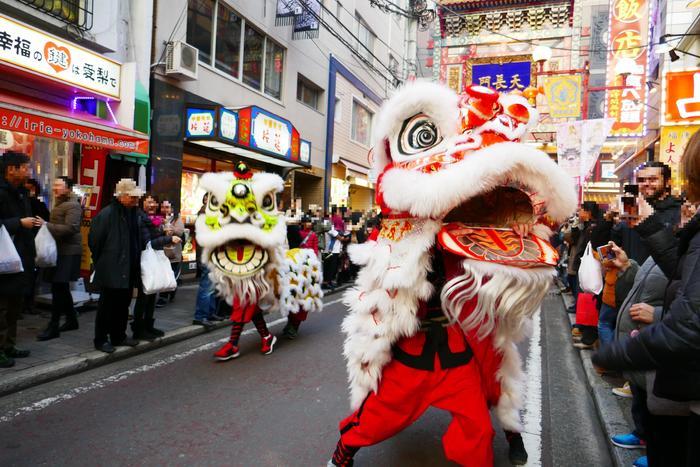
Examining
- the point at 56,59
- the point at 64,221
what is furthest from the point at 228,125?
the point at 64,221

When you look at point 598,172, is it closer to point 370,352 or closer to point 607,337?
point 607,337

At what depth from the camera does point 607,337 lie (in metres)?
4.80

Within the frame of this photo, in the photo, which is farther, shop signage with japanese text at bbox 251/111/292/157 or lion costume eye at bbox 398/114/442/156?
shop signage with japanese text at bbox 251/111/292/157

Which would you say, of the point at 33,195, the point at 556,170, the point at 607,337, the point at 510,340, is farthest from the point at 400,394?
the point at 33,195

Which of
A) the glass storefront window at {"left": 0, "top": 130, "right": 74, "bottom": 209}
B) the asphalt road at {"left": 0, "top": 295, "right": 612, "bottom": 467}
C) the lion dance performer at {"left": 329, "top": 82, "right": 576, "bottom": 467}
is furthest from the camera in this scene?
Answer: the glass storefront window at {"left": 0, "top": 130, "right": 74, "bottom": 209}

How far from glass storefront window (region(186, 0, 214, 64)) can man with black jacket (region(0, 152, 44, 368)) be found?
23.5 ft

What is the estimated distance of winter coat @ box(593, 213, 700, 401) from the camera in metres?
1.45

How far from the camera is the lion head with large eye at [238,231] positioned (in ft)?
15.1

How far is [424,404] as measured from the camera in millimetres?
2451

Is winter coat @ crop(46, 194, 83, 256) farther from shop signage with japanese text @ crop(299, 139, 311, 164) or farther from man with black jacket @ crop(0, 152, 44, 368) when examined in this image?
shop signage with japanese text @ crop(299, 139, 311, 164)

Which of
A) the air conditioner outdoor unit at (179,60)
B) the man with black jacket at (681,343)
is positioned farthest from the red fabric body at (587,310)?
the air conditioner outdoor unit at (179,60)

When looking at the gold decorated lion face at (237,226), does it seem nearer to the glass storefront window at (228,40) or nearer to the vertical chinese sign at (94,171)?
the vertical chinese sign at (94,171)

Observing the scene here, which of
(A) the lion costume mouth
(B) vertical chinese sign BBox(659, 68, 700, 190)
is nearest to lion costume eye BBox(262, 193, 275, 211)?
(A) the lion costume mouth

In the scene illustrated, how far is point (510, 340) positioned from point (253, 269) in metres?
2.81
